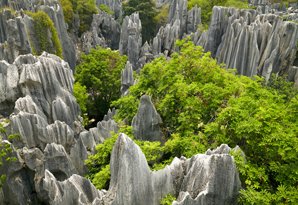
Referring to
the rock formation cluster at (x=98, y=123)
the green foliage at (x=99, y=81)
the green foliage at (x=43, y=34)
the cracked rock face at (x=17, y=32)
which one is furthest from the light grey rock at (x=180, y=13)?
the green foliage at (x=43, y=34)

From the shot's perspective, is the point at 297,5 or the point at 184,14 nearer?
the point at 184,14

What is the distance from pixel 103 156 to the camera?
505 inches

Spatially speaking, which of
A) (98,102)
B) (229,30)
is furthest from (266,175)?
(229,30)

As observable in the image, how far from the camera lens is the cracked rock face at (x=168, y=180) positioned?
850 cm

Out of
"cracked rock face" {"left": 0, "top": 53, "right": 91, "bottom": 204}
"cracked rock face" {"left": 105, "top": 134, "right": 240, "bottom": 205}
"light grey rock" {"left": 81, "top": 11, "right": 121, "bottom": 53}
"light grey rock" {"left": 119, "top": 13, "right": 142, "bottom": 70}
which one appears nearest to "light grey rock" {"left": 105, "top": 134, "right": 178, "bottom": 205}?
"cracked rock face" {"left": 105, "top": 134, "right": 240, "bottom": 205}

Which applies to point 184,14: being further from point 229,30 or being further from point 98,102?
point 98,102

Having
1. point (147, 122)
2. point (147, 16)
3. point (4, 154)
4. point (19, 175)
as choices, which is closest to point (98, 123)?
point (19, 175)

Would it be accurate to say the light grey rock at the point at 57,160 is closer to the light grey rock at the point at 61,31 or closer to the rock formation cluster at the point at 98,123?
the rock formation cluster at the point at 98,123

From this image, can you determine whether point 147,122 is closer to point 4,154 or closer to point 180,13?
point 4,154

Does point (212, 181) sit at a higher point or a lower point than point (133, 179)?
higher

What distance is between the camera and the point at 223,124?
36.5 ft

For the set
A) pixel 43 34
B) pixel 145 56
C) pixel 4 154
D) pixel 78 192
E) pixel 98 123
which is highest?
pixel 43 34

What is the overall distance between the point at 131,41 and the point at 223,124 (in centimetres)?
3319

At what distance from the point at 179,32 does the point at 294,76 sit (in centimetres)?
2297
